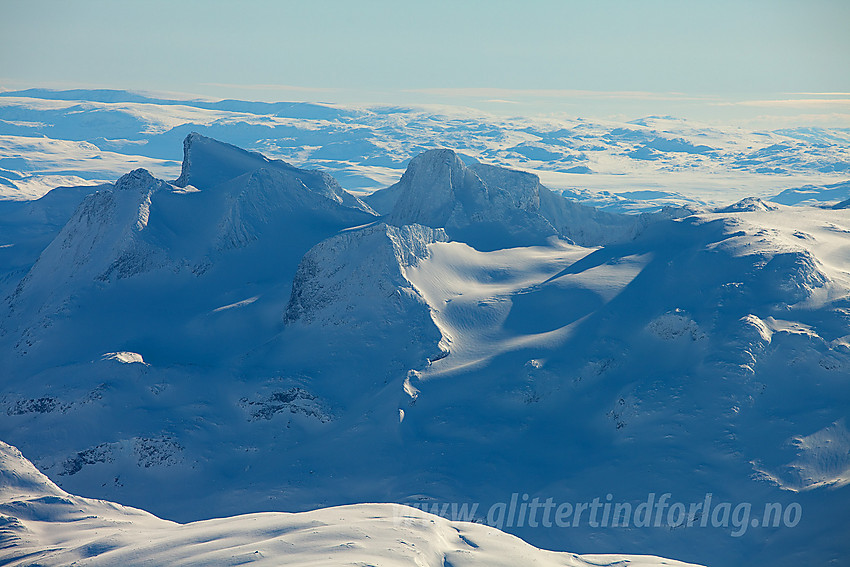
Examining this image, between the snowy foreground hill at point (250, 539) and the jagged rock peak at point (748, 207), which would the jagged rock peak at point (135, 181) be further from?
the jagged rock peak at point (748, 207)

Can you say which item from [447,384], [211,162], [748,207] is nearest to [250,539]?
[447,384]

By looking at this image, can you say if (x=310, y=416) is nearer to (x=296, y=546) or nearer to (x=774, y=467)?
(x=296, y=546)

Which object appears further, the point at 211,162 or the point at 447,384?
the point at 211,162

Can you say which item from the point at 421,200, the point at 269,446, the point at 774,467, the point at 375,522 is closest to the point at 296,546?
the point at 375,522

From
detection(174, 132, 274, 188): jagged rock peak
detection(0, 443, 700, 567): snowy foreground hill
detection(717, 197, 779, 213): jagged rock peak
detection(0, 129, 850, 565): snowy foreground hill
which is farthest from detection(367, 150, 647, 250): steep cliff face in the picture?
detection(0, 443, 700, 567): snowy foreground hill

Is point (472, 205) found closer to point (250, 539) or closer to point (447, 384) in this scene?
point (447, 384)

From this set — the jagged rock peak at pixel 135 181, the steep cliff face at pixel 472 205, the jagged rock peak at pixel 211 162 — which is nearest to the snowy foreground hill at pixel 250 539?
the steep cliff face at pixel 472 205
